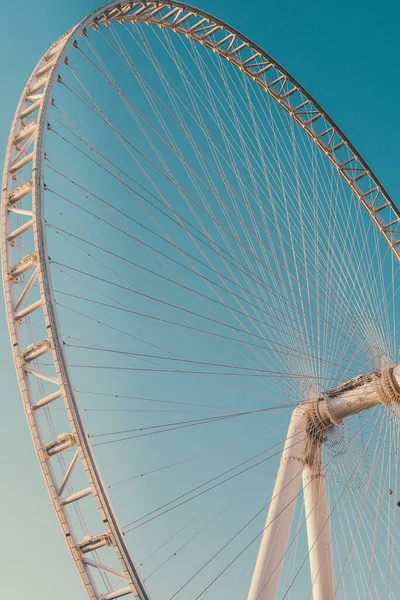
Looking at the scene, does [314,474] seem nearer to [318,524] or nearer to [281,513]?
[318,524]

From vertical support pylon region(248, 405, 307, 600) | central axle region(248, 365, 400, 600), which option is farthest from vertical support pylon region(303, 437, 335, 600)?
vertical support pylon region(248, 405, 307, 600)

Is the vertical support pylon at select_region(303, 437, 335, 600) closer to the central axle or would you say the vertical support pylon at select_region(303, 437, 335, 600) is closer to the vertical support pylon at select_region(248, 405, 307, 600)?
the central axle

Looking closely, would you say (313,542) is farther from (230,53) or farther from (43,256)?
(230,53)

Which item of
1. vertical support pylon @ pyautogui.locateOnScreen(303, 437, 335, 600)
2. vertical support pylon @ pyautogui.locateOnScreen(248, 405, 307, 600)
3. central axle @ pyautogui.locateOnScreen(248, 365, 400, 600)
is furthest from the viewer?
vertical support pylon @ pyautogui.locateOnScreen(303, 437, 335, 600)

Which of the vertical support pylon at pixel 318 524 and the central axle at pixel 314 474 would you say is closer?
the central axle at pixel 314 474

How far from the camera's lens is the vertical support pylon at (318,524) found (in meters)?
23.7

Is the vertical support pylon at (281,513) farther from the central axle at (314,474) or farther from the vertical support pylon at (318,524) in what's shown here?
the vertical support pylon at (318,524)

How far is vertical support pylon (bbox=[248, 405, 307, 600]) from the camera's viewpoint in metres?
21.7

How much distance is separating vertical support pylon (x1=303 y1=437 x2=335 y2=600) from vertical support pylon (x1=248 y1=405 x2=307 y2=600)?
1.65 feet

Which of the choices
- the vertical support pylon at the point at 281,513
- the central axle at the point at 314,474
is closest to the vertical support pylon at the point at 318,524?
the central axle at the point at 314,474

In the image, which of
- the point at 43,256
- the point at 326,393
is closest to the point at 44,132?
the point at 43,256

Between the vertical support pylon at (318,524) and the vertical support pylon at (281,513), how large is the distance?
0.50 m

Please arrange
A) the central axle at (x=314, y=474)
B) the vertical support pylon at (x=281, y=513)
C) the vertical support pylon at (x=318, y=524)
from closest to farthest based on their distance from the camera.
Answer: the vertical support pylon at (x=281, y=513) → the central axle at (x=314, y=474) → the vertical support pylon at (x=318, y=524)

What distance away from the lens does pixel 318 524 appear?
24.0 m
